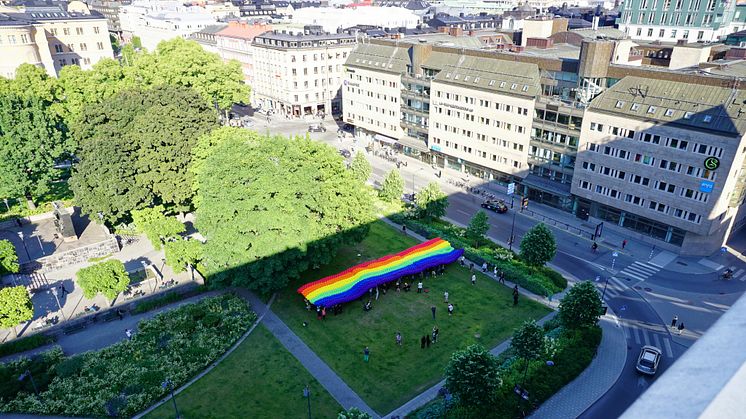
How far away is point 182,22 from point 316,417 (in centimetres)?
15783

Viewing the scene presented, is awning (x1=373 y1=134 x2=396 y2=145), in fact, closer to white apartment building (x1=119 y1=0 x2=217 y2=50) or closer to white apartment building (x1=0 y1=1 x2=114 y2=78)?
white apartment building (x1=0 y1=1 x2=114 y2=78)

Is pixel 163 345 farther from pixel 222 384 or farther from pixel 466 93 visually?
pixel 466 93

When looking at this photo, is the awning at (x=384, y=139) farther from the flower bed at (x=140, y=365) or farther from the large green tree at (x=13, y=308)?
the large green tree at (x=13, y=308)

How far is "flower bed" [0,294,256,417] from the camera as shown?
124 feet

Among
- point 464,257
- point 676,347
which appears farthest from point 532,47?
point 676,347

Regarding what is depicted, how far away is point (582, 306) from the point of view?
4238cm

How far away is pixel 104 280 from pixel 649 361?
49.4 m

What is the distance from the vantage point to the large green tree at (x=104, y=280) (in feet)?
153

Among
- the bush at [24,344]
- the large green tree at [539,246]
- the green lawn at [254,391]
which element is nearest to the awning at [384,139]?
the large green tree at [539,246]

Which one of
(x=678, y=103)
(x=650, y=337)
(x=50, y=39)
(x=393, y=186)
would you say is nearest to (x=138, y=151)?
(x=393, y=186)

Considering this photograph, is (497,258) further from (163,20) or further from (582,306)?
(163,20)

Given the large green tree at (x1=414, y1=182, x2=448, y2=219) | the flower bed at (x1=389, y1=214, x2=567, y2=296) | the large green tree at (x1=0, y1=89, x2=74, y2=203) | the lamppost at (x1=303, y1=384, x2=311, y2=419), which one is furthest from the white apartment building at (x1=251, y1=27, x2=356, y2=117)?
the lamppost at (x1=303, y1=384, x2=311, y2=419)

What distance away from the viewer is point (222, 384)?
1575 inches

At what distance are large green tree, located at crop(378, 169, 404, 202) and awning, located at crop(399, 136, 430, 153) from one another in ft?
64.7
